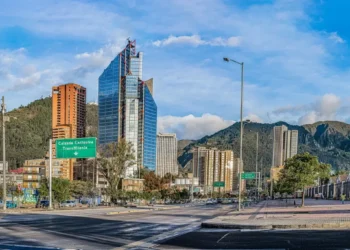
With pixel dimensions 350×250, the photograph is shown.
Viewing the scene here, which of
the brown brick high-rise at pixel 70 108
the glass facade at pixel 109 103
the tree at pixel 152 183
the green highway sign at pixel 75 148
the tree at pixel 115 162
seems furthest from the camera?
the brown brick high-rise at pixel 70 108

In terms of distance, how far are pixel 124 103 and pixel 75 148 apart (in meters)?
123

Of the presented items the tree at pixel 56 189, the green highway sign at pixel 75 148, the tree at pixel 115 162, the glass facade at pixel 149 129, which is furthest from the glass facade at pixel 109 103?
the green highway sign at pixel 75 148

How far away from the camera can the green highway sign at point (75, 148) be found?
4684cm

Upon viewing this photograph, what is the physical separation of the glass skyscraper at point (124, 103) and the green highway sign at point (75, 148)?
11745 cm

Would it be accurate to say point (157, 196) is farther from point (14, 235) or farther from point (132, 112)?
point (14, 235)

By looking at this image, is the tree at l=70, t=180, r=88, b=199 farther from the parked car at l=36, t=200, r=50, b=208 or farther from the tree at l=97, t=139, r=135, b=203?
the parked car at l=36, t=200, r=50, b=208

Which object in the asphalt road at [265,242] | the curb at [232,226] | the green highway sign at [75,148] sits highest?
the green highway sign at [75,148]

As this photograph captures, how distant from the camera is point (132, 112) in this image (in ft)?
564

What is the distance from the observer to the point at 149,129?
18462 centimetres

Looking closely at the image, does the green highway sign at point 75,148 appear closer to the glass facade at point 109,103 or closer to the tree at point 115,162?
the tree at point 115,162

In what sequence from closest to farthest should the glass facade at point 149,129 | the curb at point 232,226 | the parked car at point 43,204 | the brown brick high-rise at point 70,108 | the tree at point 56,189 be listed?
the curb at point 232,226, the tree at point 56,189, the parked car at point 43,204, the glass facade at point 149,129, the brown brick high-rise at point 70,108

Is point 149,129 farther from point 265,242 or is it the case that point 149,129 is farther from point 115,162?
point 265,242

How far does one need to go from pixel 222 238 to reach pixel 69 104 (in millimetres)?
172614

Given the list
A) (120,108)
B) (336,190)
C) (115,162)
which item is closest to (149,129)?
(120,108)
